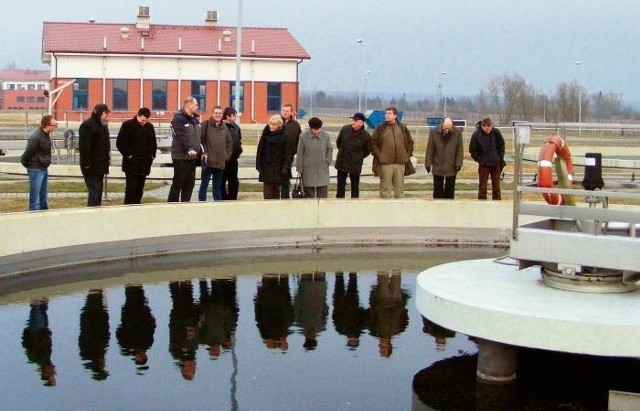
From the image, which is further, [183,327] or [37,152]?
[37,152]

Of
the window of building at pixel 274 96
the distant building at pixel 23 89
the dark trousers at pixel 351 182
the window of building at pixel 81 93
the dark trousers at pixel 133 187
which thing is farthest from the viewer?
the distant building at pixel 23 89

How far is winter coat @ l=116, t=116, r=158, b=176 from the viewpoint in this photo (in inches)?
580

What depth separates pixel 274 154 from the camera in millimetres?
15500

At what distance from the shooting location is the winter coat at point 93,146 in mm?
14406

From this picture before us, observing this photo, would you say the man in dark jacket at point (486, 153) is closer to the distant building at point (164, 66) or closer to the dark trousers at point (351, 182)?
the dark trousers at point (351, 182)

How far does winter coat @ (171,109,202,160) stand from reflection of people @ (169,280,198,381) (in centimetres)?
335

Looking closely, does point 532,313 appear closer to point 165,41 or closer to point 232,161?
point 232,161

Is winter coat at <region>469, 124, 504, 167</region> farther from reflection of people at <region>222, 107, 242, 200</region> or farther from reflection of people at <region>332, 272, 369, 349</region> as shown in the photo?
reflection of people at <region>332, 272, 369, 349</region>

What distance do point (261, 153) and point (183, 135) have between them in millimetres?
1318

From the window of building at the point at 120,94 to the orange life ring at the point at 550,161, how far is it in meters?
49.3

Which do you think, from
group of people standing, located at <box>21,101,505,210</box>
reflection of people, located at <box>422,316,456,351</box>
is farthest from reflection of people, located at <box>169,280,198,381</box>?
group of people standing, located at <box>21,101,505,210</box>

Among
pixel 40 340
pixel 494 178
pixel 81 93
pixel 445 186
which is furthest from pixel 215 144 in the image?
pixel 81 93

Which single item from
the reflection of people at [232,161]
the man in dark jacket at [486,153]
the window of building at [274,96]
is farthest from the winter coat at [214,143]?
the window of building at [274,96]

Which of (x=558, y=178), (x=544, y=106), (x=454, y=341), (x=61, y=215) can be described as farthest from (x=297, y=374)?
(x=544, y=106)
